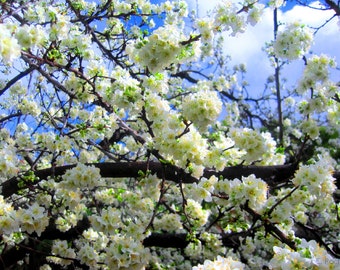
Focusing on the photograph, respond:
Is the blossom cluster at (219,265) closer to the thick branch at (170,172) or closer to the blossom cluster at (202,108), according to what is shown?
the blossom cluster at (202,108)

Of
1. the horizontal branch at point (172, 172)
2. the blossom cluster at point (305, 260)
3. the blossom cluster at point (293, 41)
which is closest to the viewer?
the blossom cluster at point (305, 260)

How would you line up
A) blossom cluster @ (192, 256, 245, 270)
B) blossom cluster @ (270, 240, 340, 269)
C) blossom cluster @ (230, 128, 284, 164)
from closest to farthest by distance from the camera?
blossom cluster @ (192, 256, 245, 270), blossom cluster @ (270, 240, 340, 269), blossom cluster @ (230, 128, 284, 164)

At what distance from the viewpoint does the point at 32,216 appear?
3.19 meters

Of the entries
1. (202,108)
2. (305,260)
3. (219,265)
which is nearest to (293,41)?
(202,108)

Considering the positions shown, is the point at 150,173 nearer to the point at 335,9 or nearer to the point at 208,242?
the point at 208,242

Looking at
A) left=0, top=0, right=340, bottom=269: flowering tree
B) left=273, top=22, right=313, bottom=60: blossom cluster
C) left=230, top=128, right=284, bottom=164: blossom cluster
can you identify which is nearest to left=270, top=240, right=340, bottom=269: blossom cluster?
left=0, top=0, right=340, bottom=269: flowering tree

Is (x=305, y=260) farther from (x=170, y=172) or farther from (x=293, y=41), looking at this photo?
(x=293, y=41)

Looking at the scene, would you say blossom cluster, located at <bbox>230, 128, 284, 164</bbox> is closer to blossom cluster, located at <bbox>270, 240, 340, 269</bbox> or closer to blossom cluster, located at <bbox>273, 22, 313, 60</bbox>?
blossom cluster, located at <bbox>273, 22, 313, 60</bbox>

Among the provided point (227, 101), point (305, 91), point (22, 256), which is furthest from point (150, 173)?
point (227, 101)

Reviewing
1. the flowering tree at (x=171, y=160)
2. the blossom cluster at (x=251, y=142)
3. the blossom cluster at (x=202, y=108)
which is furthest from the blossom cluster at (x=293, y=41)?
the blossom cluster at (x=202, y=108)

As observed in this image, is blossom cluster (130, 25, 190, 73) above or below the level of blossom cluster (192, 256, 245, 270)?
above

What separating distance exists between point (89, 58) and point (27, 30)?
42.6 inches

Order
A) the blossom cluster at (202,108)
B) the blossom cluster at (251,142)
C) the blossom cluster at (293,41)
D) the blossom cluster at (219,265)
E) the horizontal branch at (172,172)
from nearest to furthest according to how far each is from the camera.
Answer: the blossom cluster at (219,265) < the blossom cluster at (202,108) < the blossom cluster at (251,142) < the blossom cluster at (293,41) < the horizontal branch at (172,172)

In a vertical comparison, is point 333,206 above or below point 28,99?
below
